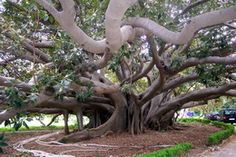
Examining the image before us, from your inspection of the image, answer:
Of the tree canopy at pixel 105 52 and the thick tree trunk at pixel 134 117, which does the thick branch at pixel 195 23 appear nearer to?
the tree canopy at pixel 105 52

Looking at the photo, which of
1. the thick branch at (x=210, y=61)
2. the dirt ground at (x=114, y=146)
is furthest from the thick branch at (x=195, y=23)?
the dirt ground at (x=114, y=146)

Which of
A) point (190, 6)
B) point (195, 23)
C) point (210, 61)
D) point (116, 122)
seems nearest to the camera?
point (195, 23)

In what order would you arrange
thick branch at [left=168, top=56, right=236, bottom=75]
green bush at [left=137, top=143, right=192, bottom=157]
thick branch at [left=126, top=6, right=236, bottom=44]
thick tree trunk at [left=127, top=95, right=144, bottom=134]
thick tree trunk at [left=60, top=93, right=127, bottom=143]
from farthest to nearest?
1. thick tree trunk at [left=127, top=95, right=144, bottom=134]
2. thick tree trunk at [left=60, top=93, right=127, bottom=143]
3. thick branch at [left=168, top=56, right=236, bottom=75]
4. green bush at [left=137, top=143, right=192, bottom=157]
5. thick branch at [left=126, top=6, right=236, bottom=44]

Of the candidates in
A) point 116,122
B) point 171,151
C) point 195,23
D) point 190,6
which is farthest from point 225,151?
point 195,23

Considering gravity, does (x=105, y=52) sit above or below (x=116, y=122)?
above

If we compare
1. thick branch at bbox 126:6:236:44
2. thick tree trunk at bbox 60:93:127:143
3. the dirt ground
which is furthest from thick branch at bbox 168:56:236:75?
thick branch at bbox 126:6:236:44

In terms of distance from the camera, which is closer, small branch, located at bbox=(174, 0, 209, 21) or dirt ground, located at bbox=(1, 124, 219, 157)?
small branch, located at bbox=(174, 0, 209, 21)

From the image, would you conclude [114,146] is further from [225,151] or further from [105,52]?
[105,52]

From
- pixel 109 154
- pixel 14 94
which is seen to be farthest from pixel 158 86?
pixel 14 94

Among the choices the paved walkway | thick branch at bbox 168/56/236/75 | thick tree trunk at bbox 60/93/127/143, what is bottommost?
the paved walkway

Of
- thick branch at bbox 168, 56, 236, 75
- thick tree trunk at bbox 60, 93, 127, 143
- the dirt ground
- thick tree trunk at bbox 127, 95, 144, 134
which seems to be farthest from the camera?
thick tree trunk at bbox 127, 95, 144, 134

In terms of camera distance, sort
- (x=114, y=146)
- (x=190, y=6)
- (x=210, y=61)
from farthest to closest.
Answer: (x=114, y=146), (x=190, y=6), (x=210, y=61)

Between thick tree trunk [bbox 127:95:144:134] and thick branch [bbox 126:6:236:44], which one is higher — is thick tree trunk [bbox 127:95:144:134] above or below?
below

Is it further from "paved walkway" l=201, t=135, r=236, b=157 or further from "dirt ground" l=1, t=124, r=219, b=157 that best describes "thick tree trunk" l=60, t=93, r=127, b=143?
"paved walkway" l=201, t=135, r=236, b=157
